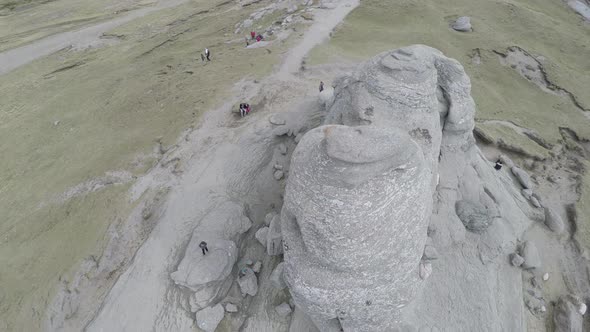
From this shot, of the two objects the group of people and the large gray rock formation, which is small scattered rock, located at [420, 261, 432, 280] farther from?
the group of people

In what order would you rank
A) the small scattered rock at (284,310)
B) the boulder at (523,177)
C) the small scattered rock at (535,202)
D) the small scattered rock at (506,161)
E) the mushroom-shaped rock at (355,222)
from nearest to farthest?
the mushroom-shaped rock at (355,222)
the small scattered rock at (284,310)
the small scattered rock at (535,202)
the boulder at (523,177)
the small scattered rock at (506,161)

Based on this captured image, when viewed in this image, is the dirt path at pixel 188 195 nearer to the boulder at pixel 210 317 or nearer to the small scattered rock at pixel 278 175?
the small scattered rock at pixel 278 175

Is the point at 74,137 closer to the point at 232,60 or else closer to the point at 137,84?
the point at 137,84

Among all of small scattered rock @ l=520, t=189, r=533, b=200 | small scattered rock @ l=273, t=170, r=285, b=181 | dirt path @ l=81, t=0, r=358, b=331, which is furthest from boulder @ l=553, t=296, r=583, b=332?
small scattered rock @ l=273, t=170, r=285, b=181

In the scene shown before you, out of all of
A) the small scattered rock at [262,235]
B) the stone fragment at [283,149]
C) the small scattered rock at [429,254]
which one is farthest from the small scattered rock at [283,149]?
the small scattered rock at [429,254]

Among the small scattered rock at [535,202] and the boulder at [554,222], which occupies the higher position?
the small scattered rock at [535,202]

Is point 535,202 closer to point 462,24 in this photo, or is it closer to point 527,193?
point 527,193

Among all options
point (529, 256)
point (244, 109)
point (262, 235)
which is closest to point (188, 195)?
point (262, 235)
